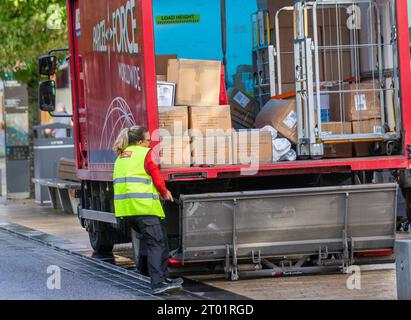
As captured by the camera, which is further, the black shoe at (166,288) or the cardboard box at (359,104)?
the cardboard box at (359,104)

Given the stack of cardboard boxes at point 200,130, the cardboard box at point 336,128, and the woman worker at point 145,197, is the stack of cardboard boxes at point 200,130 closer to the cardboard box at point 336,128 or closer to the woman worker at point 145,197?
the woman worker at point 145,197

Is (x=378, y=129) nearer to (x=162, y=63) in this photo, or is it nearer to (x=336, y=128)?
(x=336, y=128)

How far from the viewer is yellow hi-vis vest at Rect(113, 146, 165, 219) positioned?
441 inches

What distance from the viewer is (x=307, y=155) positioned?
1189 centimetres

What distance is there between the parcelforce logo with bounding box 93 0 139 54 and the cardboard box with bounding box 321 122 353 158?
80.6 inches

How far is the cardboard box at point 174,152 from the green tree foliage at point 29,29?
13.4 meters

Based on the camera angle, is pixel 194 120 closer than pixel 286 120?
Yes

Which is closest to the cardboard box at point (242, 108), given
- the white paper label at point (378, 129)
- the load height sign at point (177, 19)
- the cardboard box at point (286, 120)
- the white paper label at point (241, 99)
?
the white paper label at point (241, 99)

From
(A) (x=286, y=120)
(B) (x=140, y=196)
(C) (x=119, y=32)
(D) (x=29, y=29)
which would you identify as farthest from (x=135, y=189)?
(D) (x=29, y=29)

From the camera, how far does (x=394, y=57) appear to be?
11.9m

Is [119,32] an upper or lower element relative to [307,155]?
upper

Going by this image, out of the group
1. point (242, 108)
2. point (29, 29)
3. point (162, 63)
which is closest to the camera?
point (162, 63)

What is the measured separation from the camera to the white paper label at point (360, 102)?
1199 centimetres

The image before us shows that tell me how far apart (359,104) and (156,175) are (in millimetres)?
2291
